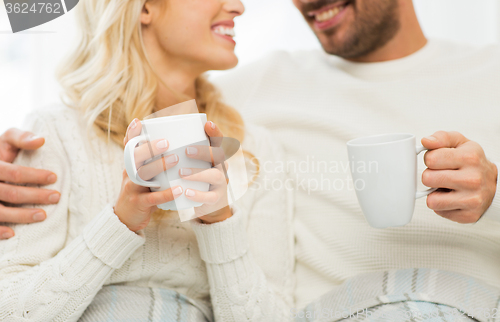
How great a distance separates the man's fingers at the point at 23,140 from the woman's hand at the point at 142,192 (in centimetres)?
23

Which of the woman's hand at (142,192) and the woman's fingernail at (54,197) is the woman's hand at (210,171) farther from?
the woman's fingernail at (54,197)

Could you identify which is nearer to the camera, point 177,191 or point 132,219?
point 177,191

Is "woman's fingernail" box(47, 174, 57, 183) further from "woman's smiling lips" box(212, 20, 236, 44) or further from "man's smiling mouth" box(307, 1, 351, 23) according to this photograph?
"man's smiling mouth" box(307, 1, 351, 23)

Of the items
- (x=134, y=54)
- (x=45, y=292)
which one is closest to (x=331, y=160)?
(x=134, y=54)

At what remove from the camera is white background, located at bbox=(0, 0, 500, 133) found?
139 cm

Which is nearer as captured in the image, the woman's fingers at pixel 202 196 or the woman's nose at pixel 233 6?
the woman's fingers at pixel 202 196

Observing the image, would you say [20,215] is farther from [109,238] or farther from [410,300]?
[410,300]

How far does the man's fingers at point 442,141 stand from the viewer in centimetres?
66

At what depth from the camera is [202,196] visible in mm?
576

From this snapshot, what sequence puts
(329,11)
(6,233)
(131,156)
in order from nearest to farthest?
(131,156), (6,233), (329,11)

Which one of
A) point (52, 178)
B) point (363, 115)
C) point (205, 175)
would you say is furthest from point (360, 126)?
point (52, 178)

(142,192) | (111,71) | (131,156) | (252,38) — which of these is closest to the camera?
(131,156)

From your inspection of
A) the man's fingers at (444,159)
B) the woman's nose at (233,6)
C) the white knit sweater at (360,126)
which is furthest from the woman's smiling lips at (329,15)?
the man's fingers at (444,159)

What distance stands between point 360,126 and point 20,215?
80 cm
